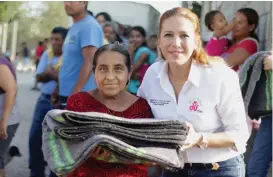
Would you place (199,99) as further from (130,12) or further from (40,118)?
(130,12)

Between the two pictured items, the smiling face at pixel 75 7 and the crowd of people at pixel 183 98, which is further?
the smiling face at pixel 75 7

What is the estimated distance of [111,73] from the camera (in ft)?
7.48

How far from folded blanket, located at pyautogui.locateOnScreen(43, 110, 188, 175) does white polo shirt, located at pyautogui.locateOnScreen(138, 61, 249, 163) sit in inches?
9.9

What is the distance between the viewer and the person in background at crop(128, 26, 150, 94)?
6.51 m

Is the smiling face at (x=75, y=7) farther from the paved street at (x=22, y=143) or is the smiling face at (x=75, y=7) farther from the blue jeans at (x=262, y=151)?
the paved street at (x=22, y=143)

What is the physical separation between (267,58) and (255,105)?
40 centimetres

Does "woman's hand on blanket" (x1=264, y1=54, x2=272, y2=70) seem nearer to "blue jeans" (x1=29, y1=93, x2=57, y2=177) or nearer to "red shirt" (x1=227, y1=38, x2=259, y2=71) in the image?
"red shirt" (x1=227, y1=38, x2=259, y2=71)

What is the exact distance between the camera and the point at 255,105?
12.6 ft

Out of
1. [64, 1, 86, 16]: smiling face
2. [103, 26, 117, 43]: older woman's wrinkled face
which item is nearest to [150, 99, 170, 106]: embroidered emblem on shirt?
[64, 1, 86, 16]: smiling face

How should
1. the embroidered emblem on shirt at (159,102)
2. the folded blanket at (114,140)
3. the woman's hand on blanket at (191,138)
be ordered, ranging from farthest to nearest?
the embroidered emblem on shirt at (159,102)
the woman's hand on blanket at (191,138)
the folded blanket at (114,140)

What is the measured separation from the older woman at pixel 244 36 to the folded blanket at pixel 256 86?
902 mm

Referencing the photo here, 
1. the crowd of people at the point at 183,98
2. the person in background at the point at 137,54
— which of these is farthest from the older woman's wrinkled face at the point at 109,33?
the crowd of people at the point at 183,98

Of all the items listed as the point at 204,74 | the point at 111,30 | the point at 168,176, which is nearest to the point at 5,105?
the point at 168,176

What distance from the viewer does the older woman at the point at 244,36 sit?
15.5 feet
